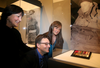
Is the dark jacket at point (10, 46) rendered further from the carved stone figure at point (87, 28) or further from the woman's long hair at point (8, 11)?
the carved stone figure at point (87, 28)

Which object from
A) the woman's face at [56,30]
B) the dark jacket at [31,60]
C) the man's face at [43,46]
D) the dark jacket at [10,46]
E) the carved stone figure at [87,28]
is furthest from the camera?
the carved stone figure at [87,28]

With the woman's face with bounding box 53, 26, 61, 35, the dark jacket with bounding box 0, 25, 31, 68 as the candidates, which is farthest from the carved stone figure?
the dark jacket with bounding box 0, 25, 31, 68

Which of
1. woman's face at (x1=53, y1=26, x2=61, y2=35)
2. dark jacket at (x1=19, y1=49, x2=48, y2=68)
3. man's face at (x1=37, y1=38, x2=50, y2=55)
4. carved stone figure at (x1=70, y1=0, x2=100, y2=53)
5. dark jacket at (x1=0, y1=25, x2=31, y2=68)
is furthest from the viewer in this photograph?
carved stone figure at (x1=70, y1=0, x2=100, y2=53)

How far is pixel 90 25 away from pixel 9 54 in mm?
1374

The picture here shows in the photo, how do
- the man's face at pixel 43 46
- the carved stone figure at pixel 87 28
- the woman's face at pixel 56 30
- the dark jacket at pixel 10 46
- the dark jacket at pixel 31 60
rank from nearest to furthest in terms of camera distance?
1. the dark jacket at pixel 10 46
2. the dark jacket at pixel 31 60
3. the man's face at pixel 43 46
4. the woman's face at pixel 56 30
5. the carved stone figure at pixel 87 28

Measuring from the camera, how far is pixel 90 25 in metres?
1.38

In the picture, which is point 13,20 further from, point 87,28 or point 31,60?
point 87,28

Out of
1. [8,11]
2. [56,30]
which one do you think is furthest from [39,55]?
[8,11]

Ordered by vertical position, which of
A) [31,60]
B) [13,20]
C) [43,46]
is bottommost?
[31,60]

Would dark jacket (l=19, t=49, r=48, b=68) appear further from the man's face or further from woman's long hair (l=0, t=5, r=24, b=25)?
woman's long hair (l=0, t=5, r=24, b=25)

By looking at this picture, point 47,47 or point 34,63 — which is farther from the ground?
point 47,47

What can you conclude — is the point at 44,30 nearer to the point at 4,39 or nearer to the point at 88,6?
the point at 4,39

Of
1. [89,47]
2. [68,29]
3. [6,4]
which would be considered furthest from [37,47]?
[89,47]

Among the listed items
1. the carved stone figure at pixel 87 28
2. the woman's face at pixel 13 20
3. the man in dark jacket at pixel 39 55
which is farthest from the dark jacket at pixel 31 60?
the carved stone figure at pixel 87 28
